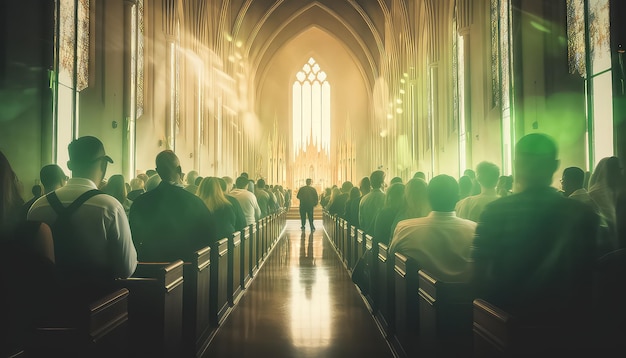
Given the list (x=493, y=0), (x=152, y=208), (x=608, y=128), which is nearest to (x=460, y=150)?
(x=493, y=0)

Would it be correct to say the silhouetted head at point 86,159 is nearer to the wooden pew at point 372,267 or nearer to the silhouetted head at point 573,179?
the wooden pew at point 372,267

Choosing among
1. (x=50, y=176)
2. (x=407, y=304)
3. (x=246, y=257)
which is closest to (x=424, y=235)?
(x=407, y=304)

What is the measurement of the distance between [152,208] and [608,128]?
6.72 metres

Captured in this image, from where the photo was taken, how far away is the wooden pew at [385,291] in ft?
16.3

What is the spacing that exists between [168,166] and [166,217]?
423 millimetres

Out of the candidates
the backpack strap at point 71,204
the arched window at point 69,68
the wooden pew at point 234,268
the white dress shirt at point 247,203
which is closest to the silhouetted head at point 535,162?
the backpack strap at point 71,204

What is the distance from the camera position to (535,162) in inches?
97.7

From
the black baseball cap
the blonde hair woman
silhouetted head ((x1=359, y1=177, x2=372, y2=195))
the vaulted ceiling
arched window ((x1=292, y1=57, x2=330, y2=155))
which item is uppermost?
the vaulted ceiling

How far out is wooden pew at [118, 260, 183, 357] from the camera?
359 centimetres

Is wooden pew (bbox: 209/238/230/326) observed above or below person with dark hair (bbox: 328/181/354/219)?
below

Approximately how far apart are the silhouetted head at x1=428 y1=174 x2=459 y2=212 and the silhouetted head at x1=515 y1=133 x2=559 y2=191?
47.2 inches

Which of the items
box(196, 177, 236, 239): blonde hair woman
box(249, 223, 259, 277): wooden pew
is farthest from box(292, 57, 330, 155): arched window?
box(196, 177, 236, 239): blonde hair woman

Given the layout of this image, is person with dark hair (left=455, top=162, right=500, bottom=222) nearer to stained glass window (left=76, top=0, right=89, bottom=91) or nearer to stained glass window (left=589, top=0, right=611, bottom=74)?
stained glass window (left=589, top=0, right=611, bottom=74)

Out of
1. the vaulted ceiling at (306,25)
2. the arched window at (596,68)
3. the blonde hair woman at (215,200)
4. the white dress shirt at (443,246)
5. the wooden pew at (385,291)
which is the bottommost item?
the wooden pew at (385,291)
